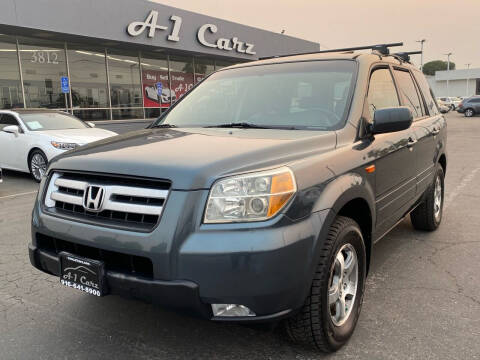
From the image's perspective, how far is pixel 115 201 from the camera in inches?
91.1

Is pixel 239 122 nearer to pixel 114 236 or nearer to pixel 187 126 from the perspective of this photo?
pixel 187 126

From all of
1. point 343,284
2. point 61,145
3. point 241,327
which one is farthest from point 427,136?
point 61,145

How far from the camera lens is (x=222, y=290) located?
6.77ft

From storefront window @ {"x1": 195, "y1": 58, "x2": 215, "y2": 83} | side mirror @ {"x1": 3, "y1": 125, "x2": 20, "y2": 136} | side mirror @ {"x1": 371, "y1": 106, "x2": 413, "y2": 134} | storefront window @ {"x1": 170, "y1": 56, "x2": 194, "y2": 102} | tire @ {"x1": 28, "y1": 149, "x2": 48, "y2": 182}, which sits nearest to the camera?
side mirror @ {"x1": 371, "y1": 106, "x2": 413, "y2": 134}

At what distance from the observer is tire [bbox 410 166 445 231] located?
469 cm

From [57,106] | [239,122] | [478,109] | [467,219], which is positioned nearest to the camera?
[239,122]

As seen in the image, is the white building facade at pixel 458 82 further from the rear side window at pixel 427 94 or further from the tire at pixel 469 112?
the rear side window at pixel 427 94

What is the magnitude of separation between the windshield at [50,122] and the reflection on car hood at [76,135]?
0.38 meters

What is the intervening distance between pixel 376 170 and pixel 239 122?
1.06m

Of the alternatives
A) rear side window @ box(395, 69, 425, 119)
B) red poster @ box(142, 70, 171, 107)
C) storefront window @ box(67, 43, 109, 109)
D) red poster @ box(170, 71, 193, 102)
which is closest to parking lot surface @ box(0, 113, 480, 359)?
rear side window @ box(395, 69, 425, 119)

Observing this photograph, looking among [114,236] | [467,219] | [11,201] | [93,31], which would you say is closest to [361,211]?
[114,236]

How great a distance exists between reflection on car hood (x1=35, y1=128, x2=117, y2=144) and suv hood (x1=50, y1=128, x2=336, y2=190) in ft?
19.6

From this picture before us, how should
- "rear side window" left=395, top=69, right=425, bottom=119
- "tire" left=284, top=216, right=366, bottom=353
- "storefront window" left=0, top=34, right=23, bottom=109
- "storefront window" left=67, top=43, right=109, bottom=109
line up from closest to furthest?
"tire" left=284, top=216, right=366, bottom=353 → "rear side window" left=395, top=69, right=425, bottom=119 → "storefront window" left=0, top=34, right=23, bottom=109 → "storefront window" left=67, top=43, right=109, bottom=109

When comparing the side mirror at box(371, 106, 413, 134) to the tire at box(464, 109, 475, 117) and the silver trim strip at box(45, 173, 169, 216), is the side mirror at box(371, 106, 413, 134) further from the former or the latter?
the tire at box(464, 109, 475, 117)
